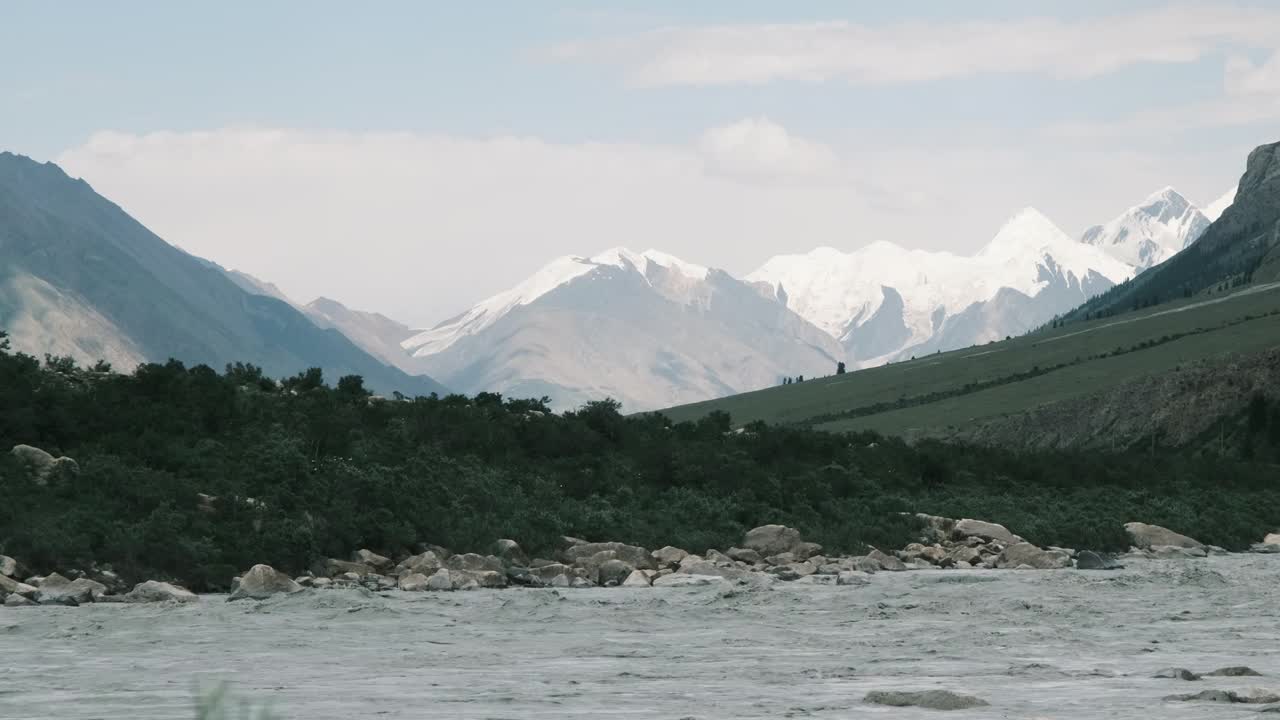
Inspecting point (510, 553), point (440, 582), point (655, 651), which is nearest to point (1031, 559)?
point (510, 553)

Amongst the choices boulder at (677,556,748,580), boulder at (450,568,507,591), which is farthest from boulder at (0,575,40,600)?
boulder at (677,556,748,580)

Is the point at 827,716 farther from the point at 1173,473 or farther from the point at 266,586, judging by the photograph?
the point at 1173,473

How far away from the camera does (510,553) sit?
43438 mm

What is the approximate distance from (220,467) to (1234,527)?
38.4 metres

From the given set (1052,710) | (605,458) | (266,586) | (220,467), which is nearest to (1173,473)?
(605,458)

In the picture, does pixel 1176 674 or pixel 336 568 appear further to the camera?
pixel 336 568

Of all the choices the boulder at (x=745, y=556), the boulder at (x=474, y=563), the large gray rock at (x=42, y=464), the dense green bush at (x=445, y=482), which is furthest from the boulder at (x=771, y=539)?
the large gray rock at (x=42, y=464)

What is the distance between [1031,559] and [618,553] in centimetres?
1294

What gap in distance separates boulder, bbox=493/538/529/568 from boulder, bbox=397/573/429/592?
453 centimetres

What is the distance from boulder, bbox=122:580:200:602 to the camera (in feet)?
112

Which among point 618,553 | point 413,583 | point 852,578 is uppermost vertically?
point 618,553

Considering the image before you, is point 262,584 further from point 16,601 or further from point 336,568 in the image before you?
point 16,601

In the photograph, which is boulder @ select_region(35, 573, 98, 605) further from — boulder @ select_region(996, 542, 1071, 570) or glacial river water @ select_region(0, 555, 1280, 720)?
boulder @ select_region(996, 542, 1071, 570)

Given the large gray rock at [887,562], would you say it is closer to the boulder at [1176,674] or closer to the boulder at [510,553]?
the boulder at [510,553]
